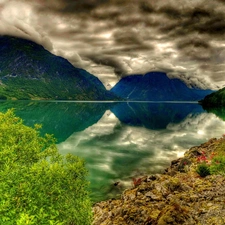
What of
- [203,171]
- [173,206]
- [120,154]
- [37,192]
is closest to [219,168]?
[203,171]

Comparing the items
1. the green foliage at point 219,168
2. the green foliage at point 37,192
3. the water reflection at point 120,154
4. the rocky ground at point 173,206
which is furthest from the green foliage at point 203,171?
the green foliage at point 37,192

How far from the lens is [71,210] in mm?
16156

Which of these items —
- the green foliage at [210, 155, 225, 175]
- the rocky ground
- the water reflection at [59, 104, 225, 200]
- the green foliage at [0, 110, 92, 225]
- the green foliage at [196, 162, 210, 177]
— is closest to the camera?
the green foliage at [0, 110, 92, 225]

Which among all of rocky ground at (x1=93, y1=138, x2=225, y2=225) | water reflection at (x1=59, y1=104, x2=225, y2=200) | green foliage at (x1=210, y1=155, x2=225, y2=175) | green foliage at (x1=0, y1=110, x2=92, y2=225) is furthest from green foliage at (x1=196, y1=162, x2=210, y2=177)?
green foliage at (x1=0, y1=110, x2=92, y2=225)

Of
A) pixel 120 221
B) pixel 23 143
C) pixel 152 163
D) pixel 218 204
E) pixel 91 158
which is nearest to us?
pixel 218 204

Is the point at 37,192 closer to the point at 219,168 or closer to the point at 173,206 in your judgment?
the point at 173,206

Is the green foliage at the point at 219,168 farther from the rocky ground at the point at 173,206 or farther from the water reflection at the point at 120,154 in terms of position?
the water reflection at the point at 120,154

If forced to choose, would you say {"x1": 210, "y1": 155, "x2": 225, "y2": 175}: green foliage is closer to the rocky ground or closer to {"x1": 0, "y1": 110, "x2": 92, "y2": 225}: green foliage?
the rocky ground

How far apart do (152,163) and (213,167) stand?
2222 centimetres

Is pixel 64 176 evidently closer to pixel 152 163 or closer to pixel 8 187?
pixel 8 187

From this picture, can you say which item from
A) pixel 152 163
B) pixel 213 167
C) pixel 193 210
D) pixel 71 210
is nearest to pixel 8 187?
pixel 71 210

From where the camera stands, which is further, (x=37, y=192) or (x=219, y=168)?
(x=219, y=168)

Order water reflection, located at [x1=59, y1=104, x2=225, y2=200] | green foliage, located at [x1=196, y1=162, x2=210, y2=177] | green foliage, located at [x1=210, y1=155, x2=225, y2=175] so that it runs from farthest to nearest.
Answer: water reflection, located at [x1=59, y1=104, x2=225, y2=200]
green foliage, located at [x1=196, y1=162, x2=210, y2=177]
green foliage, located at [x1=210, y1=155, x2=225, y2=175]

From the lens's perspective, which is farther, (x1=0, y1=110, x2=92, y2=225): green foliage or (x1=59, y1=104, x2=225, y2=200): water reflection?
(x1=59, y1=104, x2=225, y2=200): water reflection
